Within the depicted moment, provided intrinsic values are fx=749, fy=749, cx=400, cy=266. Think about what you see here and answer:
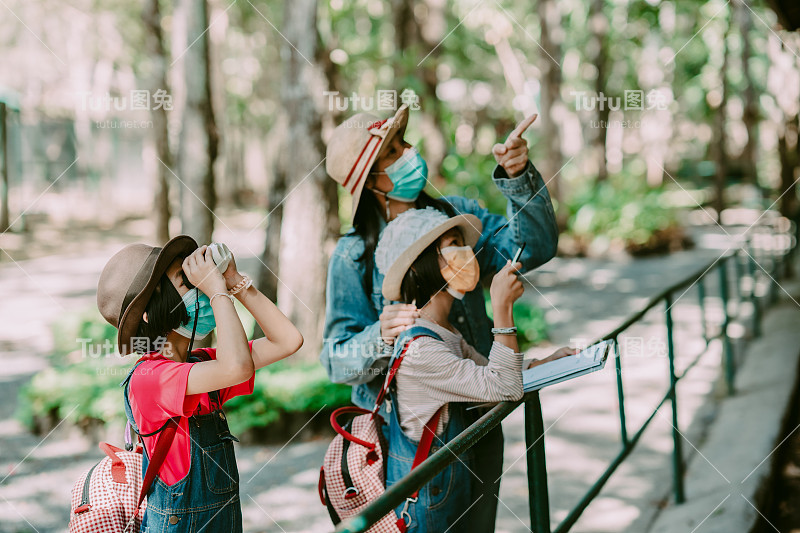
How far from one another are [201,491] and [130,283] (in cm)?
56

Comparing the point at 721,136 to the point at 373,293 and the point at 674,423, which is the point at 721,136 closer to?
the point at 674,423

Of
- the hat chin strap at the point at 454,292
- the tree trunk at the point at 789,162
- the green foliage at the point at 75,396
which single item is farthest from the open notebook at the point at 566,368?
the tree trunk at the point at 789,162

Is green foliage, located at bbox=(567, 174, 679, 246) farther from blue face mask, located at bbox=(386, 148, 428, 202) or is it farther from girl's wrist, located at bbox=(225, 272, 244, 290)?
girl's wrist, located at bbox=(225, 272, 244, 290)

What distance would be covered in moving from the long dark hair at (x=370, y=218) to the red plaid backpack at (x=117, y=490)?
0.81m

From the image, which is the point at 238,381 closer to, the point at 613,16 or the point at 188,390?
the point at 188,390

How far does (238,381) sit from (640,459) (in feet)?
A: 12.8

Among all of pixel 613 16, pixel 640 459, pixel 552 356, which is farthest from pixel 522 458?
pixel 613 16

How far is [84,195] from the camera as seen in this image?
862 inches

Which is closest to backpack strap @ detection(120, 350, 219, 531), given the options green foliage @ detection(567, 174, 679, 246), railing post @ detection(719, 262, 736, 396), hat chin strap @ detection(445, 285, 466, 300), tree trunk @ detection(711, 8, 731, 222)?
Result: hat chin strap @ detection(445, 285, 466, 300)

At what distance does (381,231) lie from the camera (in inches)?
99.1

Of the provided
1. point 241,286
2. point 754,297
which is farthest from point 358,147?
point 754,297

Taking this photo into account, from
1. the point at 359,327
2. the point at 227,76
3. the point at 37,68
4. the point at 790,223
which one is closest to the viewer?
the point at 359,327

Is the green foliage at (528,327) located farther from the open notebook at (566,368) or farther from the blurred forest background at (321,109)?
the open notebook at (566,368)

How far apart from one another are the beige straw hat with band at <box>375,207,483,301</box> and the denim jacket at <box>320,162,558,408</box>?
124 mm
